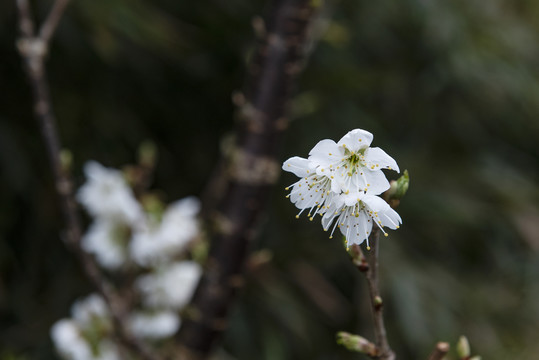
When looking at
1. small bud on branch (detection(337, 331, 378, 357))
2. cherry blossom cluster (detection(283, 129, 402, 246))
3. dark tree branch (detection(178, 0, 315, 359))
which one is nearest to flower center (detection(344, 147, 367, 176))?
cherry blossom cluster (detection(283, 129, 402, 246))

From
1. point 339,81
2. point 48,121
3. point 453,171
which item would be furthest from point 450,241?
point 48,121

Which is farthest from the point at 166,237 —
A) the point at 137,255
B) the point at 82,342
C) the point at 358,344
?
the point at 358,344

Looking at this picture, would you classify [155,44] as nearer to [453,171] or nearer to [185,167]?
[185,167]

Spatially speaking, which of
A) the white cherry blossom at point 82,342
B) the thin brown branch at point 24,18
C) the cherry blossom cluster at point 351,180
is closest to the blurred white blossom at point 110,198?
the white cherry blossom at point 82,342

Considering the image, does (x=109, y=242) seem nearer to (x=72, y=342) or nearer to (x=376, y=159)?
(x=72, y=342)

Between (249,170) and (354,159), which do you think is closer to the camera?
(354,159)

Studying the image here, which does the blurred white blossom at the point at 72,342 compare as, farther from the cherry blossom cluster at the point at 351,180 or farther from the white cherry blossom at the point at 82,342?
the cherry blossom cluster at the point at 351,180
